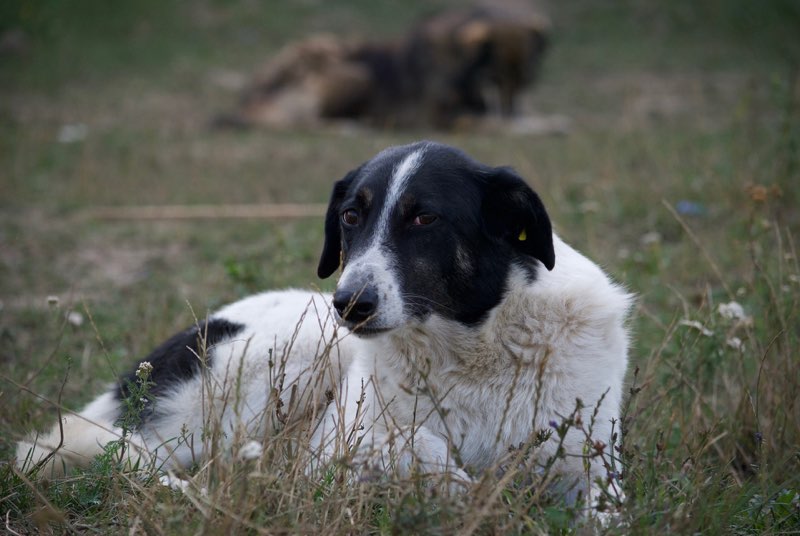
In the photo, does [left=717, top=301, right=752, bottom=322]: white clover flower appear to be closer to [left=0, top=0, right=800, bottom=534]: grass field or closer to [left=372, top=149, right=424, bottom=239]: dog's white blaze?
[left=0, top=0, right=800, bottom=534]: grass field

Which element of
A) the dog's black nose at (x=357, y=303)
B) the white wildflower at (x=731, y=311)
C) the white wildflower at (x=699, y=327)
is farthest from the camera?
the white wildflower at (x=731, y=311)

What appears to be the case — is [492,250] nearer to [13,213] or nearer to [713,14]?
[13,213]

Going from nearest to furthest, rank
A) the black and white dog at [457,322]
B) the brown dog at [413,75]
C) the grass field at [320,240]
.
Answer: the grass field at [320,240] → the black and white dog at [457,322] → the brown dog at [413,75]

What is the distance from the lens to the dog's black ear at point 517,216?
105 inches

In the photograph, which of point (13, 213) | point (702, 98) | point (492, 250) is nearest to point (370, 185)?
point (492, 250)

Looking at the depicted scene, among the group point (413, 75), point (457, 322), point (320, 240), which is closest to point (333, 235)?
point (457, 322)

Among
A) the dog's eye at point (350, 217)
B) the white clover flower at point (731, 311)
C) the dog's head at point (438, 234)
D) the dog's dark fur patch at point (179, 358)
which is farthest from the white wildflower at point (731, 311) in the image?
the dog's dark fur patch at point (179, 358)

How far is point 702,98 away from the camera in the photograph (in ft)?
38.3

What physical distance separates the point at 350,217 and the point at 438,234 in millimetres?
338

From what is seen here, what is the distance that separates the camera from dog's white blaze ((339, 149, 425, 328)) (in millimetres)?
2449

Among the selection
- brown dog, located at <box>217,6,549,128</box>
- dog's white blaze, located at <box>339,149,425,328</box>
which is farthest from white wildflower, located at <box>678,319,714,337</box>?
brown dog, located at <box>217,6,549,128</box>

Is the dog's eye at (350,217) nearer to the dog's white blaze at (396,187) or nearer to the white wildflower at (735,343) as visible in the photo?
the dog's white blaze at (396,187)

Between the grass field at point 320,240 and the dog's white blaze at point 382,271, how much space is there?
543 millimetres

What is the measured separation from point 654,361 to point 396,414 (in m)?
1.09
